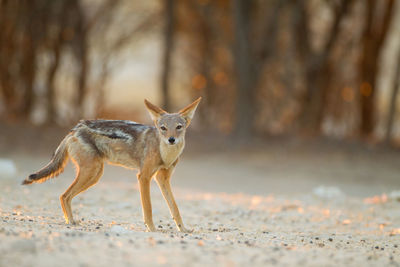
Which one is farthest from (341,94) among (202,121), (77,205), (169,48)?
(77,205)

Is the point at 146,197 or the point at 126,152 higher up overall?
the point at 126,152

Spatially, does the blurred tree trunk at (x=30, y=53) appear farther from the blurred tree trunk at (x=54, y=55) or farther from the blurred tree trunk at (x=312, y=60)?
the blurred tree trunk at (x=312, y=60)

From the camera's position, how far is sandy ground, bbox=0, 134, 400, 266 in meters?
5.13

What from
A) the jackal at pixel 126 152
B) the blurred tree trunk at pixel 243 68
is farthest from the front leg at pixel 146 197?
the blurred tree trunk at pixel 243 68

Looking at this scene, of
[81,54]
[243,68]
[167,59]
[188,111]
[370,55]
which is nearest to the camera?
[188,111]

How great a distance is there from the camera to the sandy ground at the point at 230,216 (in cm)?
513

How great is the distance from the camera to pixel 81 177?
7316 mm

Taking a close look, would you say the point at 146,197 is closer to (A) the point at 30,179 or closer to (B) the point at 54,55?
(A) the point at 30,179

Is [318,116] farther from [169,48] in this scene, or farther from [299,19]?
[169,48]

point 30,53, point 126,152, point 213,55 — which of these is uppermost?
point 213,55

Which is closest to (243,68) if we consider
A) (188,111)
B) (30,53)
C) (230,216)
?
(30,53)

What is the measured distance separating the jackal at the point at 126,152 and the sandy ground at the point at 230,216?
1.76 ft

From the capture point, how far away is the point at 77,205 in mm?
9680

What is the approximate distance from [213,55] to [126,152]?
75.7ft
